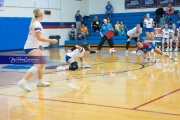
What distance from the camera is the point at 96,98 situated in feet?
21.1

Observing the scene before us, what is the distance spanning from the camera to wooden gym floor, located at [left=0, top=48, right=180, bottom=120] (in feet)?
17.0

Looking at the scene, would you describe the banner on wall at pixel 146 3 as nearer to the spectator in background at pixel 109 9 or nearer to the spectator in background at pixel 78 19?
the spectator in background at pixel 109 9

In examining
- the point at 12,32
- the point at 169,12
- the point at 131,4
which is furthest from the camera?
the point at 131,4

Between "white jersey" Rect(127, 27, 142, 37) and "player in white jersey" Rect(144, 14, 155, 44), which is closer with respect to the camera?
"white jersey" Rect(127, 27, 142, 37)

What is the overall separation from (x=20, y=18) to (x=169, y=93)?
18.1 meters

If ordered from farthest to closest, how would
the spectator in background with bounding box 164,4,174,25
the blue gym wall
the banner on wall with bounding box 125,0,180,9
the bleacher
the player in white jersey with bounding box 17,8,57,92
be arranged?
the banner on wall with bounding box 125,0,180,9 < the bleacher < the spectator in background with bounding box 164,4,174,25 < the blue gym wall < the player in white jersey with bounding box 17,8,57,92

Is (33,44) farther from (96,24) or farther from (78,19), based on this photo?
(78,19)

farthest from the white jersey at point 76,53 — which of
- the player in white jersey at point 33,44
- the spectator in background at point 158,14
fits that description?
the spectator in background at point 158,14

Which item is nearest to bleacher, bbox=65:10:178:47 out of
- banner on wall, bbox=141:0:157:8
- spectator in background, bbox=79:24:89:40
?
spectator in background, bbox=79:24:89:40

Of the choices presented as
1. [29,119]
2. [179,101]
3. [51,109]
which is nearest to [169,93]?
[179,101]

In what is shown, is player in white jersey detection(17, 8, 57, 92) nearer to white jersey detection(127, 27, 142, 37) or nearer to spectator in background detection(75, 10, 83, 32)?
white jersey detection(127, 27, 142, 37)

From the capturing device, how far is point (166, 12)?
2425cm

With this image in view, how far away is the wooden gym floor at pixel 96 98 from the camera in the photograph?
519cm

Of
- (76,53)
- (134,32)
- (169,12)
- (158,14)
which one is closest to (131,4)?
(158,14)
